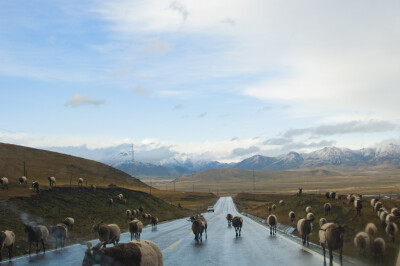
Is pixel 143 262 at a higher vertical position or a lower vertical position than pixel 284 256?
higher

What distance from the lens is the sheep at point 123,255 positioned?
11.1 meters

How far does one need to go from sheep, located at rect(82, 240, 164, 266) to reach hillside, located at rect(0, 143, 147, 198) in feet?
272

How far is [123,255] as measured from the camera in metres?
11.4

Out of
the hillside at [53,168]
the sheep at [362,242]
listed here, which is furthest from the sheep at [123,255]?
the hillside at [53,168]

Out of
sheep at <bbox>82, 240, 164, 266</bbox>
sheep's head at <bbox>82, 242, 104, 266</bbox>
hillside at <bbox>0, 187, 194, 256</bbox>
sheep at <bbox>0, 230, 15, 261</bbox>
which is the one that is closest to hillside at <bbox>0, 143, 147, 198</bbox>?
hillside at <bbox>0, 187, 194, 256</bbox>

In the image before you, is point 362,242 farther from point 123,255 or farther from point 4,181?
point 4,181

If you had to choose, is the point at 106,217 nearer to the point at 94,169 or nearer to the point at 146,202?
the point at 146,202

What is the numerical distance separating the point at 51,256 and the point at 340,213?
2251 centimetres

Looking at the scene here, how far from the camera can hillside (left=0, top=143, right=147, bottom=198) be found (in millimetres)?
100456

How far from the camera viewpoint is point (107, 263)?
11109 millimetres

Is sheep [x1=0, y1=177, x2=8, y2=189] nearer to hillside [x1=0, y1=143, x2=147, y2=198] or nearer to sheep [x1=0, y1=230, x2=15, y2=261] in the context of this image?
hillside [x1=0, y1=143, x2=147, y2=198]

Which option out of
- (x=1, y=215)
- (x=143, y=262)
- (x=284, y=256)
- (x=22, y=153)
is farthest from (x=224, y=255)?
(x=22, y=153)

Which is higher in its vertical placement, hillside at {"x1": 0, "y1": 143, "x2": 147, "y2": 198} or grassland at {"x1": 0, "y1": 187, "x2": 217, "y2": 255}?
hillside at {"x1": 0, "y1": 143, "x2": 147, "y2": 198}

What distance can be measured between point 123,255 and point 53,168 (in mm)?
115083
